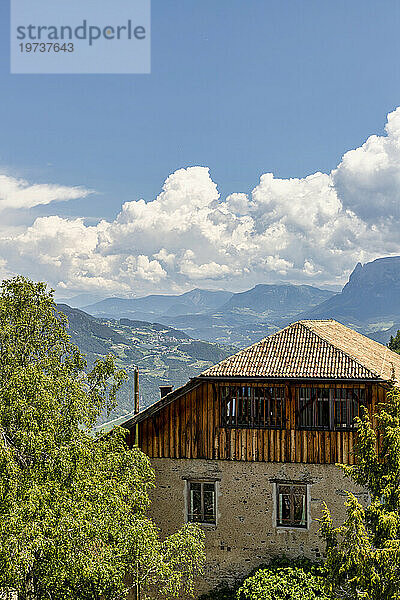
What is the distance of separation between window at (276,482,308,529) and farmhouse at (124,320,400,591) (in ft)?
0.11

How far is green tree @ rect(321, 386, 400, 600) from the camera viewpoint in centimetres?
1547

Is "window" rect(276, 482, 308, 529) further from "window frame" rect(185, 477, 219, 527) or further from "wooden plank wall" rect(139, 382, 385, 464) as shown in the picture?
"window frame" rect(185, 477, 219, 527)

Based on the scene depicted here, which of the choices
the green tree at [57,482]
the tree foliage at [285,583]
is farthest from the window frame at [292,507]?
the green tree at [57,482]

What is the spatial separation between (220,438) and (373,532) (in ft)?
24.0

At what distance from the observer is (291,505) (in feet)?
72.2

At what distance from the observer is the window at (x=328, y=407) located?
2139cm

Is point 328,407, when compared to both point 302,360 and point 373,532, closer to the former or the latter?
point 302,360

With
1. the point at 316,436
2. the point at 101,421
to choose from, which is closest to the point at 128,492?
the point at 101,421

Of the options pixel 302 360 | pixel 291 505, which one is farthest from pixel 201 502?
pixel 302 360

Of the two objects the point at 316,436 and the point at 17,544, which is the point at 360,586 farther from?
the point at 17,544

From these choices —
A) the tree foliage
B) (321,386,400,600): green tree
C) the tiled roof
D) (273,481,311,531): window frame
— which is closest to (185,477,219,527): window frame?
(273,481,311,531): window frame

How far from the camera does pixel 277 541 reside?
22.1 metres

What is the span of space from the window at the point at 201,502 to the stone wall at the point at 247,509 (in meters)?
0.22

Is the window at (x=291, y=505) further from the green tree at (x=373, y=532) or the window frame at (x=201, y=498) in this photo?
the green tree at (x=373, y=532)
